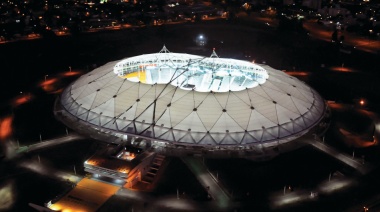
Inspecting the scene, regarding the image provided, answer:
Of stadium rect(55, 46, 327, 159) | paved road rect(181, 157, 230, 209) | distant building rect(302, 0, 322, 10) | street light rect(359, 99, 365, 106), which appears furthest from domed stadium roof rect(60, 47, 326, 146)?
distant building rect(302, 0, 322, 10)

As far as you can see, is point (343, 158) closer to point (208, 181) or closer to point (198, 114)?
point (208, 181)

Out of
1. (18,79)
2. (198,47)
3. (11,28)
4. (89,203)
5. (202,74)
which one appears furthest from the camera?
(11,28)

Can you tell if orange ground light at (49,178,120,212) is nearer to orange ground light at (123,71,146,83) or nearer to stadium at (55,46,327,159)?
stadium at (55,46,327,159)

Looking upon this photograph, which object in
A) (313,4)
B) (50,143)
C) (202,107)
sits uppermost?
(313,4)

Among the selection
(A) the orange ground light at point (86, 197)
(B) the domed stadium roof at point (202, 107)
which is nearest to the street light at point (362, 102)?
(B) the domed stadium roof at point (202, 107)

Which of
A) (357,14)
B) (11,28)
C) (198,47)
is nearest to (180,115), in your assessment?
(198,47)

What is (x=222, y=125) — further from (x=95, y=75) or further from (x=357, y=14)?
(x=357, y=14)

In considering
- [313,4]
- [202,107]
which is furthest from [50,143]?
[313,4]
